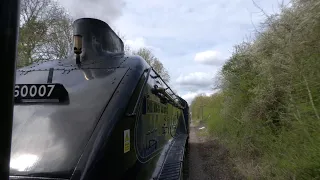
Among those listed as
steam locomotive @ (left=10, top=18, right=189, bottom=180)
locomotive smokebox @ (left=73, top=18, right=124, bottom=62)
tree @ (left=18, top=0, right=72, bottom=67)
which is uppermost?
tree @ (left=18, top=0, right=72, bottom=67)

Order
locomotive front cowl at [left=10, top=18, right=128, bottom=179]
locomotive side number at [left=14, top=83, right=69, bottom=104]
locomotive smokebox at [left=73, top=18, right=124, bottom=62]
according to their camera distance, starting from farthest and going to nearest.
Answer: locomotive smokebox at [left=73, top=18, right=124, bottom=62] < locomotive side number at [left=14, top=83, right=69, bottom=104] < locomotive front cowl at [left=10, top=18, right=128, bottom=179]

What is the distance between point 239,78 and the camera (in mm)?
12078

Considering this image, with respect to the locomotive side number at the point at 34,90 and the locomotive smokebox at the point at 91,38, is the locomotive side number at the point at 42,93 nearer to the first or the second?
the locomotive side number at the point at 34,90

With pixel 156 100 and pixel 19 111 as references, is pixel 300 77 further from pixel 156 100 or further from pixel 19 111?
pixel 19 111

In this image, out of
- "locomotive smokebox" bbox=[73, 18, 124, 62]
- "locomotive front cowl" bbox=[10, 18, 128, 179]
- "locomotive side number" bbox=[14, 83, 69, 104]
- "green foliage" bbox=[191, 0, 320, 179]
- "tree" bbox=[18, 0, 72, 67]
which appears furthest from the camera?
"tree" bbox=[18, 0, 72, 67]

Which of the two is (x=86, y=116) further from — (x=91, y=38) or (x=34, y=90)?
(x=91, y=38)

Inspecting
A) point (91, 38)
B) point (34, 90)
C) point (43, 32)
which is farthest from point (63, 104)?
point (43, 32)

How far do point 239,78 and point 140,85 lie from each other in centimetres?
929

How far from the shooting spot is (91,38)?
3906 mm

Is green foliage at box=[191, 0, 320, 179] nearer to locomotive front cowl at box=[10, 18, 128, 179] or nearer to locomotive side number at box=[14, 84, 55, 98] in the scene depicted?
locomotive front cowl at box=[10, 18, 128, 179]

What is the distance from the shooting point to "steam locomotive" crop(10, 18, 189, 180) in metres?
2.54

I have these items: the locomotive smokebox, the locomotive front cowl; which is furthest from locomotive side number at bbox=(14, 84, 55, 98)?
the locomotive smokebox

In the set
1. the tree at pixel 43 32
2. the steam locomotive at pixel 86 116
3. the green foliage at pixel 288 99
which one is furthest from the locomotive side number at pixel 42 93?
the tree at pixel 43 32

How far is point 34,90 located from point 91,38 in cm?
113
